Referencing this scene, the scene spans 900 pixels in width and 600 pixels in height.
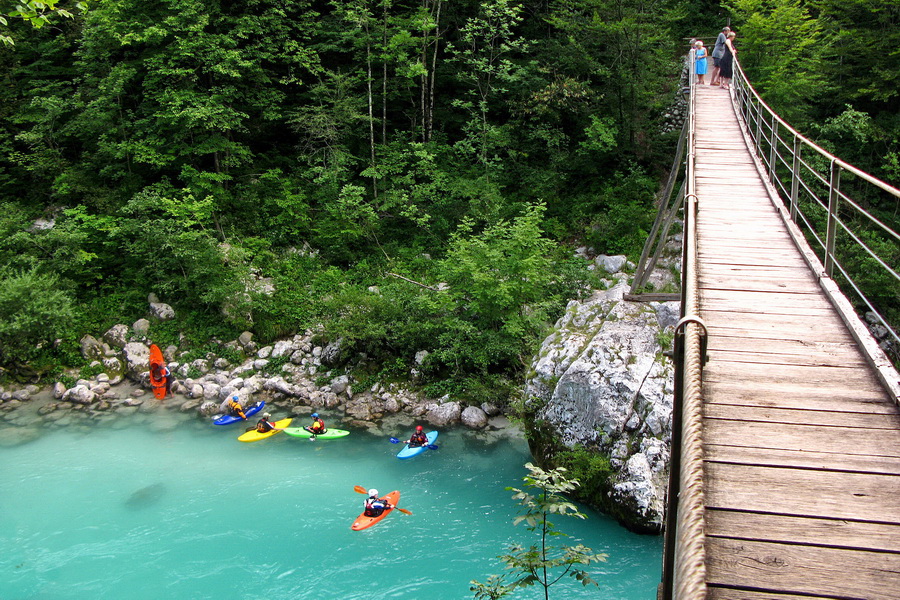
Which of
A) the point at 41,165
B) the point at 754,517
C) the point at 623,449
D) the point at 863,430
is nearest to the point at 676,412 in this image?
the point at 754,517

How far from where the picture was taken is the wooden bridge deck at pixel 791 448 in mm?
1929

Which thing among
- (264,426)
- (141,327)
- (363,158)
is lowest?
(264,426)

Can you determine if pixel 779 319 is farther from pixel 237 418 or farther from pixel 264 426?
pixel 237 418

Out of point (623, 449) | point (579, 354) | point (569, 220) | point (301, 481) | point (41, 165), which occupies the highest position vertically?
point (41, 165)

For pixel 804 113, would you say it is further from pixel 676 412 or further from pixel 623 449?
pixel 676 412

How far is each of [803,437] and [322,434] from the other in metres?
10.2

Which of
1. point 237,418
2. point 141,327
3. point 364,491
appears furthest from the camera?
point 141,327

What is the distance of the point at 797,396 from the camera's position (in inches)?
110

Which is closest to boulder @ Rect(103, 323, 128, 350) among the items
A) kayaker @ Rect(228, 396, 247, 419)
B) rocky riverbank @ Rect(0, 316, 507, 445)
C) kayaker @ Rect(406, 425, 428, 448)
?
rocky riverbank @ Rect(0, 316, 507, 445)

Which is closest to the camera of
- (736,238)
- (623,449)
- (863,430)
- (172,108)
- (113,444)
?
(863,430)

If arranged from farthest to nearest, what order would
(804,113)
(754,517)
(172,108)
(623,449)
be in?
(172,108) → (804,113) → (623,449) → (754,517)

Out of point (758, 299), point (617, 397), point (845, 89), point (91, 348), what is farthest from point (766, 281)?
point (91, 348)

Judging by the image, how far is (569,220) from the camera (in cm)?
1669

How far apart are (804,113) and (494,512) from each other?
12391 mm
